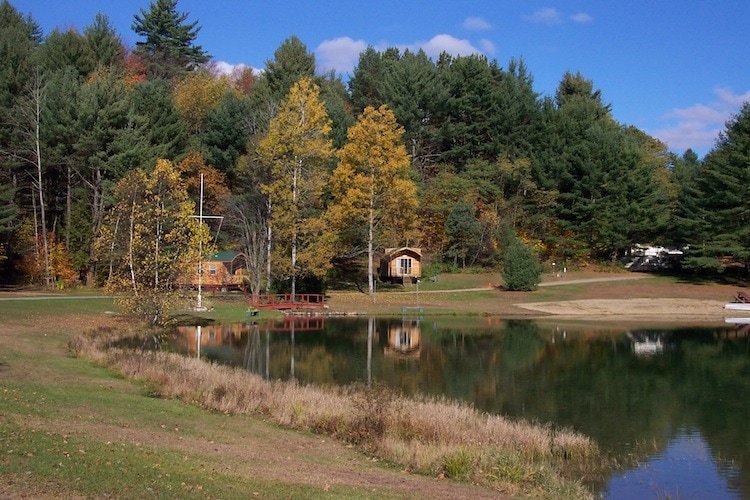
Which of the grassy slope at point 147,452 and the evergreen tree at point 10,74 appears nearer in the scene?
the grassy slope at point 147,452

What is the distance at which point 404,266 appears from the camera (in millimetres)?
63688

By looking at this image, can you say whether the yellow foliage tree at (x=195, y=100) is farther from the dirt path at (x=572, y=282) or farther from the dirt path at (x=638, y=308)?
the dirt path at (x=638, y=308)

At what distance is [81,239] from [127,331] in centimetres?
2390

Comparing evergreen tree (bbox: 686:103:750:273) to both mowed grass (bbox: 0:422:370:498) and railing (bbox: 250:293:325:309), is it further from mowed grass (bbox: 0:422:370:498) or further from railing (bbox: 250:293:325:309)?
mowed grass (bbox: 0:422:370:498)

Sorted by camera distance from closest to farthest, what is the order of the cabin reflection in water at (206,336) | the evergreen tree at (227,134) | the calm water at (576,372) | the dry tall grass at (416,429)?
the dry tall grass at (416,429), the calm water at (576,372), the cabin reflection in water at (206,336), the evergreen tree at (227,134)

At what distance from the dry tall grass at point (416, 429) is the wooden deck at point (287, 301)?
25.9m

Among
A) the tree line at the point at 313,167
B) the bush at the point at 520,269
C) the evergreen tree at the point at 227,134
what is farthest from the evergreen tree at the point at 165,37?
the bush at the point at 520,269

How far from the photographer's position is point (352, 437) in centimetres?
1633

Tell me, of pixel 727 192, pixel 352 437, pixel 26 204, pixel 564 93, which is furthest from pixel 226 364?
pixel 564 93

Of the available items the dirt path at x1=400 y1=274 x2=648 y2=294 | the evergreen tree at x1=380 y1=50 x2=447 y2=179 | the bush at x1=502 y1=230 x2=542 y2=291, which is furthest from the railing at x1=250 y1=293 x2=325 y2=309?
the evergreen tree at x1=380 y1=50 x2=447 y2=179

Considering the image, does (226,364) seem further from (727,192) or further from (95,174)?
(727,192)

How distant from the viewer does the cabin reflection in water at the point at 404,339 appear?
3397cm

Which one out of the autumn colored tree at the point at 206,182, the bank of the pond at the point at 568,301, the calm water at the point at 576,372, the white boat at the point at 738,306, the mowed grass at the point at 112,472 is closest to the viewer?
the mowed grass at the point at 112,472

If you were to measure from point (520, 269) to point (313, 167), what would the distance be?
59.3 ft
